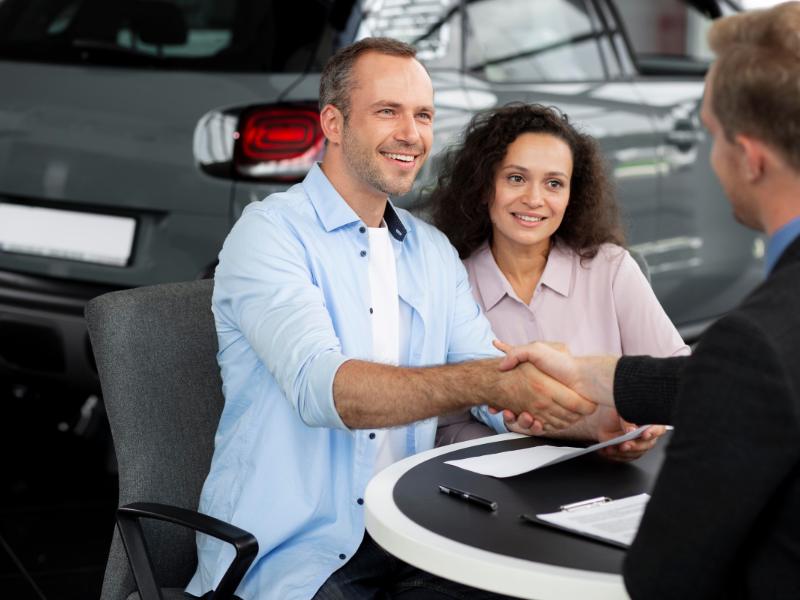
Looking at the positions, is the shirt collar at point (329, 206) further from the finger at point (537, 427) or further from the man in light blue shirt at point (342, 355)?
the finger at point (537, 427)

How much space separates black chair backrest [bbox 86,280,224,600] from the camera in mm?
2141

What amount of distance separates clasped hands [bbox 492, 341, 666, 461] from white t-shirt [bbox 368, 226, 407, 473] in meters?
0.27

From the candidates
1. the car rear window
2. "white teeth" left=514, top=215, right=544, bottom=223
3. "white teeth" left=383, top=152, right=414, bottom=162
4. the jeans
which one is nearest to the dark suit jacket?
the jeans

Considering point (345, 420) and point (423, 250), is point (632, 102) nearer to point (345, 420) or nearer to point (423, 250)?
point (423, 250)

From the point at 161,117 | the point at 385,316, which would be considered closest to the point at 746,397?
the point at 385,316

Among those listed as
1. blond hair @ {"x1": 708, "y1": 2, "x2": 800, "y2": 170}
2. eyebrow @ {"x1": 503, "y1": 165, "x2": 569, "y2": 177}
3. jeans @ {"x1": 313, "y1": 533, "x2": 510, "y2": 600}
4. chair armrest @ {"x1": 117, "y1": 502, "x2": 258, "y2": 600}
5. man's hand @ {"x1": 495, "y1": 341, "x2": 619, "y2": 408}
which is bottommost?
jeans @ {"x1": 313, "y1": 533, "x2": 510, "y2": 600}

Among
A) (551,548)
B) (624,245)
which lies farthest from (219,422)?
(624,245)

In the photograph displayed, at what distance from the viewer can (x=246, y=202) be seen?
3.47 meters

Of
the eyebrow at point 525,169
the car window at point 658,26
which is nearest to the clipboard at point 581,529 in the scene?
the eyebrow at point 525,169

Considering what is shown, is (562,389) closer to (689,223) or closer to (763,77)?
(763,77)

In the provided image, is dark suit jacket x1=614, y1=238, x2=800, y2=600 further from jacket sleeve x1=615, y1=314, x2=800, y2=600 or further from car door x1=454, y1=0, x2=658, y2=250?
car door x1=454, y1=0, x2=658, y2=250

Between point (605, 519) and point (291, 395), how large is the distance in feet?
1.93

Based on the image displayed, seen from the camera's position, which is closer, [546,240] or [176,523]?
[176,523]

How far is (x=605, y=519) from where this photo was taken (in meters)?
1.73
